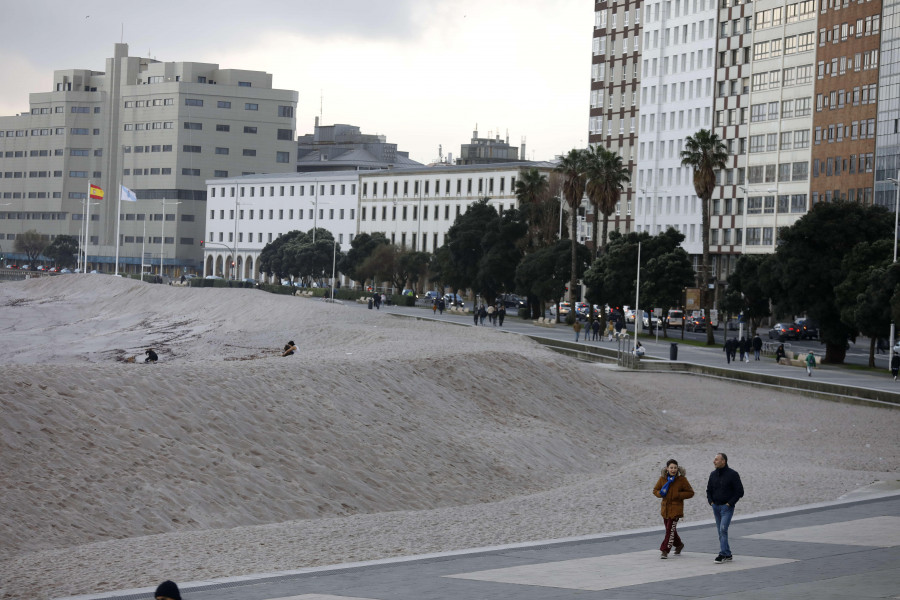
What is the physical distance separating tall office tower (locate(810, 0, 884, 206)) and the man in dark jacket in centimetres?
9505

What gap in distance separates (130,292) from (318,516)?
259 feet

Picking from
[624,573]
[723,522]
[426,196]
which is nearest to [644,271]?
[723,522]

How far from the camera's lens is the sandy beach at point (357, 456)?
2338cm

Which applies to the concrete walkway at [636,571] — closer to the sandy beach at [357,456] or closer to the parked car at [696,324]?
the sandy beach at [357,456]

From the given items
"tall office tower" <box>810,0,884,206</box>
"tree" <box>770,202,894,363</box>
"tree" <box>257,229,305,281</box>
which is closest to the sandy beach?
"tree" <box>770,202,894,363</box>

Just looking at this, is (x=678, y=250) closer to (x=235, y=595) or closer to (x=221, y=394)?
(x=221, y=394)

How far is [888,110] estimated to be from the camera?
109 metres

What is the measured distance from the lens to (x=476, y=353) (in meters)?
49.2

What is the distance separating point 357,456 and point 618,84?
122 m

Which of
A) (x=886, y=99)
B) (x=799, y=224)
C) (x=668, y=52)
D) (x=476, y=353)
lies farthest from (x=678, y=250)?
(x=668, y=52)

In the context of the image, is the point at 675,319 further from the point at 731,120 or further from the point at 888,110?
the point at 731,120

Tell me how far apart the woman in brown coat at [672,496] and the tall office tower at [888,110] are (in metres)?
92.9

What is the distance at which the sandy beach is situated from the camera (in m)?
23.4

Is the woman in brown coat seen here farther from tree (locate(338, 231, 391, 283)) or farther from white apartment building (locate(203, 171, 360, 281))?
white apartment building (locate(203, 171, 360, 281))
